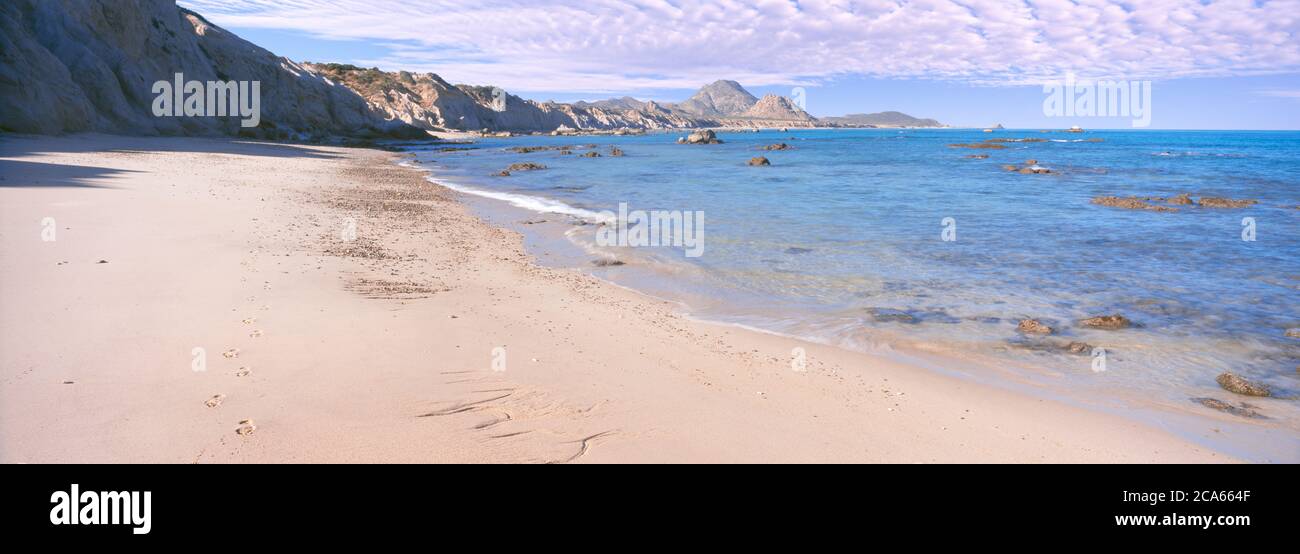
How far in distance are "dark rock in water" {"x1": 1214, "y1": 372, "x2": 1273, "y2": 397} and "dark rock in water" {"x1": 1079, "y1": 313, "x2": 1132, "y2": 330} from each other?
1772 millimetres

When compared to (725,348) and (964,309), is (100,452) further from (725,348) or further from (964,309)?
(964,309)

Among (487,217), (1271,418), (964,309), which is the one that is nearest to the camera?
(1271,418)

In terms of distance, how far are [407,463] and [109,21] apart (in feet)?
162

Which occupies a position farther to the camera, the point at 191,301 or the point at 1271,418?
the point at 191,301

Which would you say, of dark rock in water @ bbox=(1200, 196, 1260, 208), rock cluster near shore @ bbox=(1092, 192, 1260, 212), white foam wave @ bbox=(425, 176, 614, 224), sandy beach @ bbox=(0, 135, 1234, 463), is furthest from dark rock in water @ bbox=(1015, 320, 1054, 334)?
dark rock in water @ bbox=(1200, 196, 1260, 208)

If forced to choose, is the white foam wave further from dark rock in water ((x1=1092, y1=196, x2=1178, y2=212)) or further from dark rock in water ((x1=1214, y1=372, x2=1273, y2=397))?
dark rock in water ((x1=1092, y1=196, x2=1178, y2=212))

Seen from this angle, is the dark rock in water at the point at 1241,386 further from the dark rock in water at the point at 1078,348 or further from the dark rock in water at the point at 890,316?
the dark rock in water at the point at 890,316

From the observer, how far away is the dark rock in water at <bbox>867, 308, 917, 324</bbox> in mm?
8711

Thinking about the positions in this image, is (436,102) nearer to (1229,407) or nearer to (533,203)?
(533,203)

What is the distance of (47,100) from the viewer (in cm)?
2897

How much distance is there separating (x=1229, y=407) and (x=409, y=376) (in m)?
7.30

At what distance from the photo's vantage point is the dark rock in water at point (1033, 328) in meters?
8.33

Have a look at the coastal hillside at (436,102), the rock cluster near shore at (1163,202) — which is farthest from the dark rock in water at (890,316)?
the coastal hillside at (436,102)
